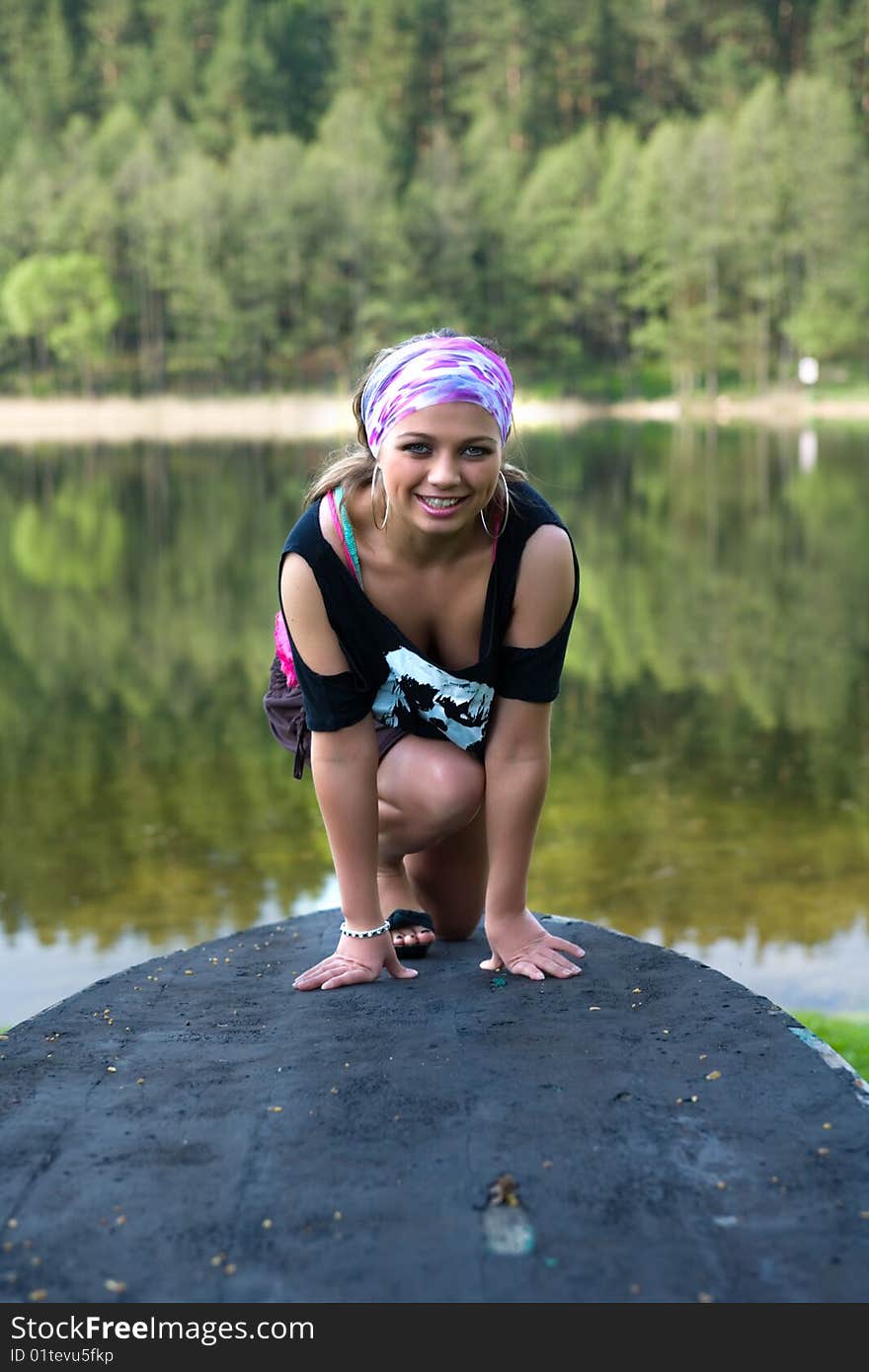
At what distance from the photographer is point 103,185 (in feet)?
186

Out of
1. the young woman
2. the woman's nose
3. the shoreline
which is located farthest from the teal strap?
the shoreline

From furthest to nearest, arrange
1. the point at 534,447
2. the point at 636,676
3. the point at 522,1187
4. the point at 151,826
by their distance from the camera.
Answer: the point at 534,447 → the point at 636,676 → the point at 151,826 → the point at 522,1187

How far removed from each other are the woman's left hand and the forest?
4924 cm

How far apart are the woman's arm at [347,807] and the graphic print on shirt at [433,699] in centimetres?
7

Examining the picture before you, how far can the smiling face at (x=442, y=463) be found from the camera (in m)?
2.67

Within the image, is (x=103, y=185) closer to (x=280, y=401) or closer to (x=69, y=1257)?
(x=280, y=401)

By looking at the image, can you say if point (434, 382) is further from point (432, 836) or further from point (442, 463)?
point (432, 836)

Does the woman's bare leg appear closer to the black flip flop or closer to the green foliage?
the black flip flop

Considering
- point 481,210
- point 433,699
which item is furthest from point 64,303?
point 433,699

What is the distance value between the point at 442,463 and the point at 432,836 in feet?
2.82

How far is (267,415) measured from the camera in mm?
50250

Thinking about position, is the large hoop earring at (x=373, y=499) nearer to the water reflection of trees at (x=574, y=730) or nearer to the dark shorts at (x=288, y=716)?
the dark shorts at (x=288, y=716)
